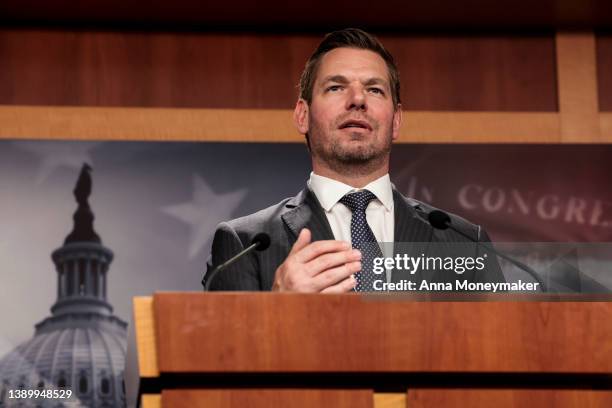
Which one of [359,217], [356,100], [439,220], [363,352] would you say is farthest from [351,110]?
[363,352]

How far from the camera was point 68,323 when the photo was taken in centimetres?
351

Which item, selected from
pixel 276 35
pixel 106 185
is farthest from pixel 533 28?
pixel 106 185

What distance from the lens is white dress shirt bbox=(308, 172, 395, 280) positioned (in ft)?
7.75

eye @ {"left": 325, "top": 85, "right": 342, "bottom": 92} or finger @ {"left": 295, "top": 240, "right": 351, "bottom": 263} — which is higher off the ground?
eye @ {"left": 325, "top": 85, "right": 342, "bottom": 92}

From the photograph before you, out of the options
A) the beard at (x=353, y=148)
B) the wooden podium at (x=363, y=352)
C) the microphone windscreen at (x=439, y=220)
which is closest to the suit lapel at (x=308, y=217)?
the beard at (x=353, y=148)

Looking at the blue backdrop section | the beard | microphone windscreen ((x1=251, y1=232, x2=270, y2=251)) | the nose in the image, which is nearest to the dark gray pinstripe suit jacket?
the beard

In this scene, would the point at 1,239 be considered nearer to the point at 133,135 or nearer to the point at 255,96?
the point at 133,135

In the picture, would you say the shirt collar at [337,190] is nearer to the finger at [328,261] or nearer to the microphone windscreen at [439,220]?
the microphone windscreen at [439,220]

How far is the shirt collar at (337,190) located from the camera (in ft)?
7.93

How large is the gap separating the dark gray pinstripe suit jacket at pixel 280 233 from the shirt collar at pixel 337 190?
0.02 meters

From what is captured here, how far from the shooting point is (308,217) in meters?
2.37

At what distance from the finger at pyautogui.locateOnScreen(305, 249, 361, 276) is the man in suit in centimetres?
43

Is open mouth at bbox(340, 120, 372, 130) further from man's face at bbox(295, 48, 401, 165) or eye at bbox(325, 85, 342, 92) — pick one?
eye at bbox(325, 85, 342, 92)

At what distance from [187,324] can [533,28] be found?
295 cm
